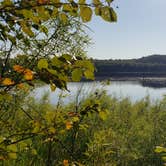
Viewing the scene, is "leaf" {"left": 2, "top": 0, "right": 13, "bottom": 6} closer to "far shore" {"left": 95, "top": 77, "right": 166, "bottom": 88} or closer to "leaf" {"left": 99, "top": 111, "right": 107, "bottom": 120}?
"leaf" {"left": 99, "top": 111, "right": 107, "bottom": 120}

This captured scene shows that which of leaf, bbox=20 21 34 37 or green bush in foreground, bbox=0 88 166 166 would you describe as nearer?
leaf, bbox=20 21 34 37

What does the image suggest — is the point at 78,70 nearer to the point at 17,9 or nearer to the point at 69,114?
the point at 17,9

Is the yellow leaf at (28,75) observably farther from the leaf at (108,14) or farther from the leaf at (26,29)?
the leaf at (108,14)

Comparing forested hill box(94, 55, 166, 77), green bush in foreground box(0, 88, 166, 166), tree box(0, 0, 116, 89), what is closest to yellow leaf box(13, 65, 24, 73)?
tree box(0, 0, 116, 89)

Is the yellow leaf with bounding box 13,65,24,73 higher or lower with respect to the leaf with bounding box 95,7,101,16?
lower

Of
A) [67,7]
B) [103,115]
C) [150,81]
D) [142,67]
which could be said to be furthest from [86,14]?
[150,81]

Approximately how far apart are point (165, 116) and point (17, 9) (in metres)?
17.3

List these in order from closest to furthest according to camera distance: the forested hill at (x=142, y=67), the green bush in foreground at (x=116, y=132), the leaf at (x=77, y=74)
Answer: the leaf at (x=77, y=74) < the green bush in foreground at (x=116, y=132) < the forested hill at (x=142, y=67)

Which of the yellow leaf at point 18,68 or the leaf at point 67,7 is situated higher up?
the leaf at point 67,7

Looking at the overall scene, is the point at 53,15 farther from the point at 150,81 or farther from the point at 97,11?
the point at 150,81

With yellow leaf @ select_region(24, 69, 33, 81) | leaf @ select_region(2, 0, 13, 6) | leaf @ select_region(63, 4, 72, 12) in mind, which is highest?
leaf @ select_region(2, 0, 13, 6)

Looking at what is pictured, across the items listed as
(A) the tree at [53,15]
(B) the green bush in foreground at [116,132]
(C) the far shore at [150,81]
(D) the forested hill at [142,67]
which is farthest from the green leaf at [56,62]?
(C) the far shore at [150,81]

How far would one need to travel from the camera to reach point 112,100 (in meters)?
20.6

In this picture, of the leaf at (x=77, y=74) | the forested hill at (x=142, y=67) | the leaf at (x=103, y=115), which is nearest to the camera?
the leaf at (x=77, y=74)
